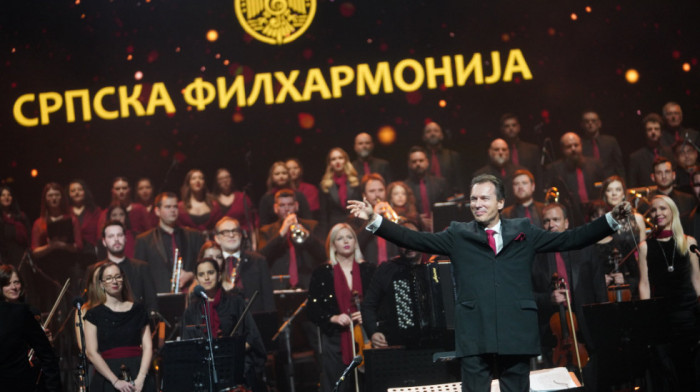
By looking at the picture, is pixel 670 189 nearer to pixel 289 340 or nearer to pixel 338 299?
pixel 338 299

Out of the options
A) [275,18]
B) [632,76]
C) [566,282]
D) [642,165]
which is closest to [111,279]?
[566,282]

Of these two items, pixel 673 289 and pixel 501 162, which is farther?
pixel 501 162

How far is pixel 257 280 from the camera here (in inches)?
320

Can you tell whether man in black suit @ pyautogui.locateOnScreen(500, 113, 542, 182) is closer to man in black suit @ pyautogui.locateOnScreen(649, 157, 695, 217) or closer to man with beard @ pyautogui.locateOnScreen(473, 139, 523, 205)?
man with beard @ pyautogui.locateOnScreen(473, 139, 523, 205)

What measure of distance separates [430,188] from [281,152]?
2.26m

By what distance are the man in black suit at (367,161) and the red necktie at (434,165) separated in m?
0.58

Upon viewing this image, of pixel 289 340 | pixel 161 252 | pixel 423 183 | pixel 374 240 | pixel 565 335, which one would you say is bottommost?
pixel 565 335

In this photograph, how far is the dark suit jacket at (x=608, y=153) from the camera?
10.0 m

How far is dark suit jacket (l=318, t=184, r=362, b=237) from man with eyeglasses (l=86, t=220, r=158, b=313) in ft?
8.60

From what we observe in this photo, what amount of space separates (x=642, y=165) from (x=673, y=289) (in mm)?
4048

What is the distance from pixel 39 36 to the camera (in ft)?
37.1

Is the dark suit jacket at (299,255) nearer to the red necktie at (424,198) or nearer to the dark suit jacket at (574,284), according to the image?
the red necktie at (424,198)

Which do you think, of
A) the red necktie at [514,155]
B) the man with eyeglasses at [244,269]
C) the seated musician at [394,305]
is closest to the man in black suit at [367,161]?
the red necktie at [514,155]

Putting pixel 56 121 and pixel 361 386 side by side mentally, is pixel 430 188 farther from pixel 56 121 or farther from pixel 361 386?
pixel 56 121
